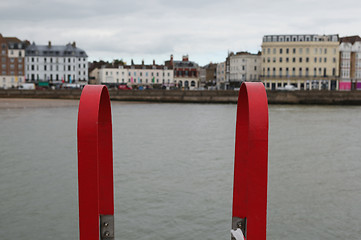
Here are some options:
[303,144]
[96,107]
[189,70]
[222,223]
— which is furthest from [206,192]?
[189,70]

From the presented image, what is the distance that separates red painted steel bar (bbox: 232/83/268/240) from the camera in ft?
12.6

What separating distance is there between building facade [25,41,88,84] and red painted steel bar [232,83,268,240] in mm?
84083

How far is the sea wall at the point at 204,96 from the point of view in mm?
57406

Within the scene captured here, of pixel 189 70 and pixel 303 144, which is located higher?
pixel 189 70

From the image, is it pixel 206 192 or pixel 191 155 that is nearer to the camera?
pixel 206 192

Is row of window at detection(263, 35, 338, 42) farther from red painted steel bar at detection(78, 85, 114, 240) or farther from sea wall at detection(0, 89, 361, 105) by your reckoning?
red painted steel bar at detection(78, 85, 114, 240)

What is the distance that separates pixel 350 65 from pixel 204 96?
35.8 m

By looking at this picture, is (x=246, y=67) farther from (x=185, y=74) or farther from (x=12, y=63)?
(x=12, y=63)

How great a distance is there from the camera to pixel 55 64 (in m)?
86.9

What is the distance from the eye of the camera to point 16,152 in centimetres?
1738

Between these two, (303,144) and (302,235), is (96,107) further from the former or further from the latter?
(303,144)

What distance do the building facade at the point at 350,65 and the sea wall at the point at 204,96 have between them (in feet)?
84.7

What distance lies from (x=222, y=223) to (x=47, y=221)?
11.5 ft

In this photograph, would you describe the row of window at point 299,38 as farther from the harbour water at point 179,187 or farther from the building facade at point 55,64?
the harbour water at point 179,187
